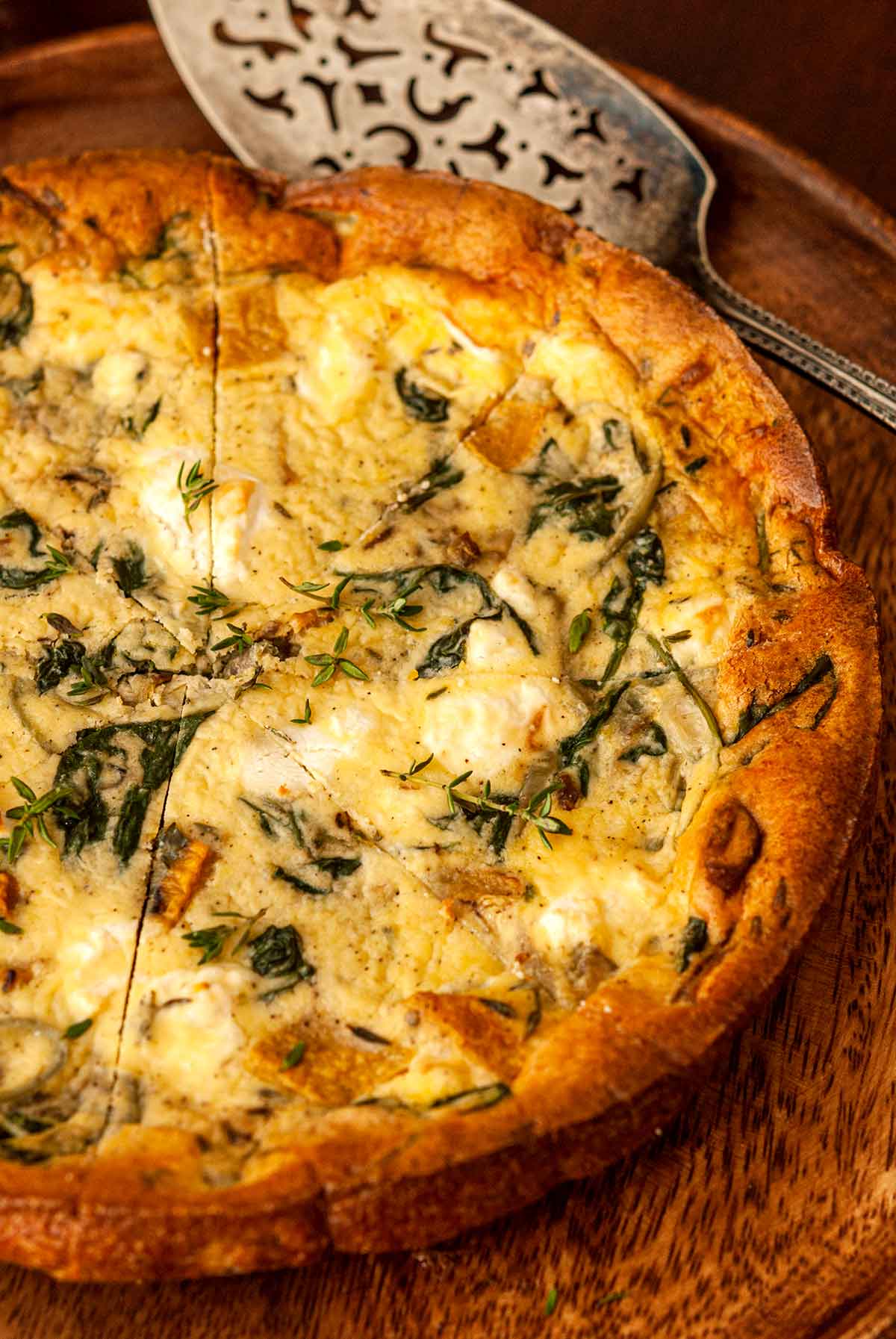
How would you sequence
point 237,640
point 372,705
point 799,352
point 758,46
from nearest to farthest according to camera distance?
point 372,705, point 237,640, point 799,352, point 758,46

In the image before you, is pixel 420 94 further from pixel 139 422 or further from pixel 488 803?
pixel 488 803

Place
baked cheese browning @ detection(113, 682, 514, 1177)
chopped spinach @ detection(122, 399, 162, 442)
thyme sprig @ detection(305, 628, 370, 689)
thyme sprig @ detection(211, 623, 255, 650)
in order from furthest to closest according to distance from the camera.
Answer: chopped spinach @ detection(122, 399, 162, 442), thyme sprig @ detection(211, 623, 255, 650), thyme sprig @ detection(305, 628, 370, 689), baked cheese browning @ detection(113, 682, 514, 1177)

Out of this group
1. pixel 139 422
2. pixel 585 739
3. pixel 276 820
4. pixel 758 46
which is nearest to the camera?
pixel 276 820

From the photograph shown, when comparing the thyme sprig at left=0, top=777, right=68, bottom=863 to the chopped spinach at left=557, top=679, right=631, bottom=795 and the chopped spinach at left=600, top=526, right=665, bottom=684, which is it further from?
the chopped spinach at left=600, top=526, right=665, bottom=684

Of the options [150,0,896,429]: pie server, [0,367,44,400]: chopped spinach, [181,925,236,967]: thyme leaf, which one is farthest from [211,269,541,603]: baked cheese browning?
[181,925,236,967]: thyme leaf

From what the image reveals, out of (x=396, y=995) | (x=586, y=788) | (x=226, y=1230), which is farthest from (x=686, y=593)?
(x=226, y=1230)

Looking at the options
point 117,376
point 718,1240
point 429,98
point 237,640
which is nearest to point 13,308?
point 117,376
